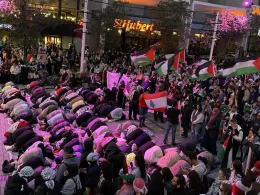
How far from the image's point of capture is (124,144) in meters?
9.87

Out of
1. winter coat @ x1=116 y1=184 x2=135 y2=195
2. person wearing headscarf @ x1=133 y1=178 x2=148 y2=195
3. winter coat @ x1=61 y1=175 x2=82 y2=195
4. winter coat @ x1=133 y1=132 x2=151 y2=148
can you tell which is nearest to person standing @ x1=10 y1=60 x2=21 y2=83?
winter coat @ x1=133 y1=132 x2=151 y2=148

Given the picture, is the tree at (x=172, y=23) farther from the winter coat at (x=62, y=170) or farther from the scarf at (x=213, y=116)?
the winter coat at (x=62, y=170)

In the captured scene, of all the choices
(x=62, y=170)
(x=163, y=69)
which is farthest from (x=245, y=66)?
(x=62, y=170)

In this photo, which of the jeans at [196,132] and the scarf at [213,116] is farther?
the jeans at [196,132]

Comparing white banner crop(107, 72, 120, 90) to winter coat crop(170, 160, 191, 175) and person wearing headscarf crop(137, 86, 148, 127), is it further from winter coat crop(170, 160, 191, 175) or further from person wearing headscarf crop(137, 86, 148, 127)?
winter coat crop(170, 160, 191, 175)

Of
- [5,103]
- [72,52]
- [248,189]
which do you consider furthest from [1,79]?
[248,189]

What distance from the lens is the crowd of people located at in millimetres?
6441

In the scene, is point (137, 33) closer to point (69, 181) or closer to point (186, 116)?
point (186, 116)

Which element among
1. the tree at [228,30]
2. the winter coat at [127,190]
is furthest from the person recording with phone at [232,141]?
the tree at [228,30]

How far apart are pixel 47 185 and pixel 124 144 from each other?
3913mm

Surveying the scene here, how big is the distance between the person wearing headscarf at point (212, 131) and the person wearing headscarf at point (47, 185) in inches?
232

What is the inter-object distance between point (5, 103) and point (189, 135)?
6985mm

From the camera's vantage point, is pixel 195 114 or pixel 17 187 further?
pixel 195 114

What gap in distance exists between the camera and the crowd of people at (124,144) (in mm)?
6441
